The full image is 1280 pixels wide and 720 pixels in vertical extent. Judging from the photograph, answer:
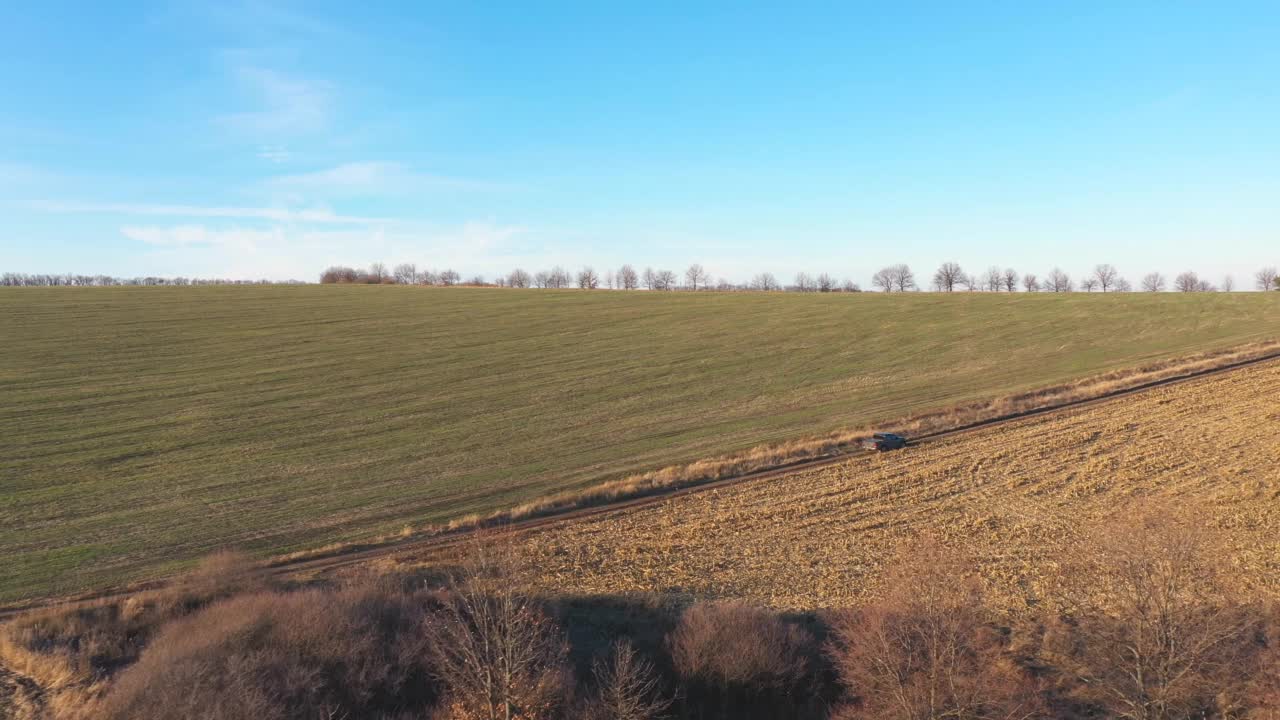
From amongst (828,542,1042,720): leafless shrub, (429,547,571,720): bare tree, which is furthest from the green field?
(828,542,1042,720): leafless shrub

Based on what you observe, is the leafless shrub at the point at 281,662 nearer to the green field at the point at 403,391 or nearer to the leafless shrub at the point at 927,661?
the green field at the point at 403,391

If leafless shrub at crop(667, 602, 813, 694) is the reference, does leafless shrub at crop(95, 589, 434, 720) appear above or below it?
above

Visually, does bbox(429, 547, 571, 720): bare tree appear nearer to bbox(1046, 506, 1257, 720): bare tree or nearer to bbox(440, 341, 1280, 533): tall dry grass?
bbox(1046, 506, 1257, 720): bare tree

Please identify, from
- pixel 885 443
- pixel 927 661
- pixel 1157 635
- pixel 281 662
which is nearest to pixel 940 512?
pixel 885 443

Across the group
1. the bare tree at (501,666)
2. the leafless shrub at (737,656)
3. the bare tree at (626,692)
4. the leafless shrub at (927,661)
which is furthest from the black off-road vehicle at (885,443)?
the bare tree at (501,666)

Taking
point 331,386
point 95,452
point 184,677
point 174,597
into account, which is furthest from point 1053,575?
point 331,386

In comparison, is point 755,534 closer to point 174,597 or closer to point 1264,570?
point 1264,570
